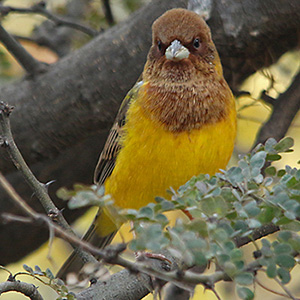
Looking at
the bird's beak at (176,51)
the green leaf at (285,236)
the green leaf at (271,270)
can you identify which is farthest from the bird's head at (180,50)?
the green leaf at (271,270)

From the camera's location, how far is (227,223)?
163 centimetres

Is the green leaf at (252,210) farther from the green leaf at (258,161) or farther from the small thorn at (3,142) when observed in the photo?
the small thorn at (3,142)

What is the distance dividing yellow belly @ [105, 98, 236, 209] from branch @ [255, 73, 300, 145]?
73 centimetres

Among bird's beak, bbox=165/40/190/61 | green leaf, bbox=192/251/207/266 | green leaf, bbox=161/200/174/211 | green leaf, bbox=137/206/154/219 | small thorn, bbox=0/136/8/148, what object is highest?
small thorn, bbox=0/136/8/148

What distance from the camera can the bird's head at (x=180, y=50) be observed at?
123 inches

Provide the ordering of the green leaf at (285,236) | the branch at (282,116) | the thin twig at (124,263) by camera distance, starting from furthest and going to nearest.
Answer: the branch at (282,116)
the green leaf at (285,236)
the thin twig at (124,263)

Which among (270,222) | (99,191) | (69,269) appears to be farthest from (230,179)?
(69,269)

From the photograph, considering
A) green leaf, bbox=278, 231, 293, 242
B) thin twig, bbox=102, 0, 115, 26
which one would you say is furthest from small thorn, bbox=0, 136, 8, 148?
thin twig, bbox=102, 0, 115, 26

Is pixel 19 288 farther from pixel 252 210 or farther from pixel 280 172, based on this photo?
pixel 280 172

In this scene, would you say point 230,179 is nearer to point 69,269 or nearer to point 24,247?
point 69,269

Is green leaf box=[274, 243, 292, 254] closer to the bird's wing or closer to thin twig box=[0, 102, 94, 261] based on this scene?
thin twig box=[0, 102, 94, 261]

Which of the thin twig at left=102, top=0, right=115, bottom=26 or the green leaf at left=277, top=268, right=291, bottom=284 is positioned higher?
the thin twig at left=102, top=0, right=115, bottom=26

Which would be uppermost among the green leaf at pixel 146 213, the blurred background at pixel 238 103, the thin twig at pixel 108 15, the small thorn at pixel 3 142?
the small thorn at pixel 3 142

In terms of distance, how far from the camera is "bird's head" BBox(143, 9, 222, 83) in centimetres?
311
